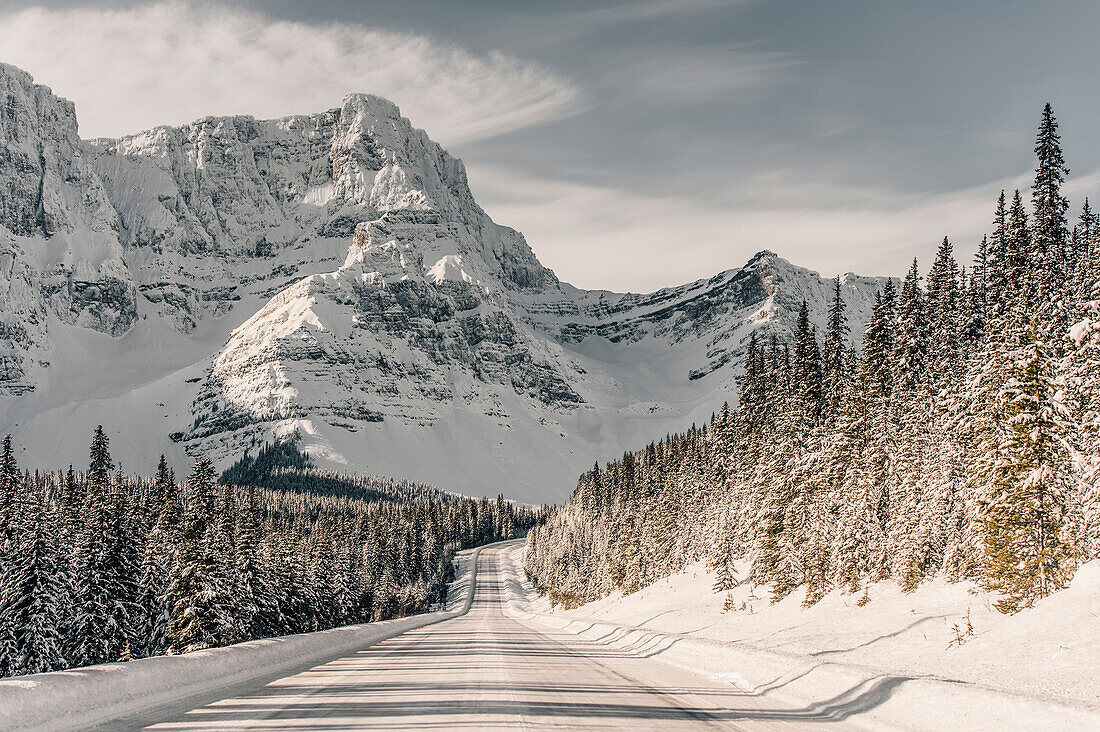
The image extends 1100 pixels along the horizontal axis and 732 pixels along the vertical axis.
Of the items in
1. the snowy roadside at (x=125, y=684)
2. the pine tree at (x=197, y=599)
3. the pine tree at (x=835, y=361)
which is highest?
the pine tree at (x=835, y=361)

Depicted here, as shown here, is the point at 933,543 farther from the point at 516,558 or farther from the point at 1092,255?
the point at 516,558

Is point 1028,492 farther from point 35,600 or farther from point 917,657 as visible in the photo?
point 35,600

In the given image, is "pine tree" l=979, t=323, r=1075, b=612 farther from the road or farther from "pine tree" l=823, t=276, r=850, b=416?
"pine tree" l=823, t=276, r=850, b=416

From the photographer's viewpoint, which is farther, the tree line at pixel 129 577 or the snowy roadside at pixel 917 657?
the tree line at pixel 129 577

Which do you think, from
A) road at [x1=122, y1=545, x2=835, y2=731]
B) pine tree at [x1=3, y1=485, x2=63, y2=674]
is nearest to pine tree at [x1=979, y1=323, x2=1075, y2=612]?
road at [x1=122, y1=545, x2=835, y2=731]

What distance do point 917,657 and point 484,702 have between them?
447 inches

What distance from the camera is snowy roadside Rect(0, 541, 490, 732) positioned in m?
9.05

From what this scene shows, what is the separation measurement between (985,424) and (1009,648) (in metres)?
9.67

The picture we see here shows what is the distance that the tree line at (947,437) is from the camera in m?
19.8

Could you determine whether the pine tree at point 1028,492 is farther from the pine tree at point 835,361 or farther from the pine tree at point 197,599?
the pine tree at point 197,599

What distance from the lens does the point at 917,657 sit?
1697 cm

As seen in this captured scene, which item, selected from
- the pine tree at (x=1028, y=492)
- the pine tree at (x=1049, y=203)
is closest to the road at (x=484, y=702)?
the pine tree at (x=1028, y=492)

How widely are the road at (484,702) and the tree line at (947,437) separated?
10.7 metres

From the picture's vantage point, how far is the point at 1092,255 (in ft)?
86.6
